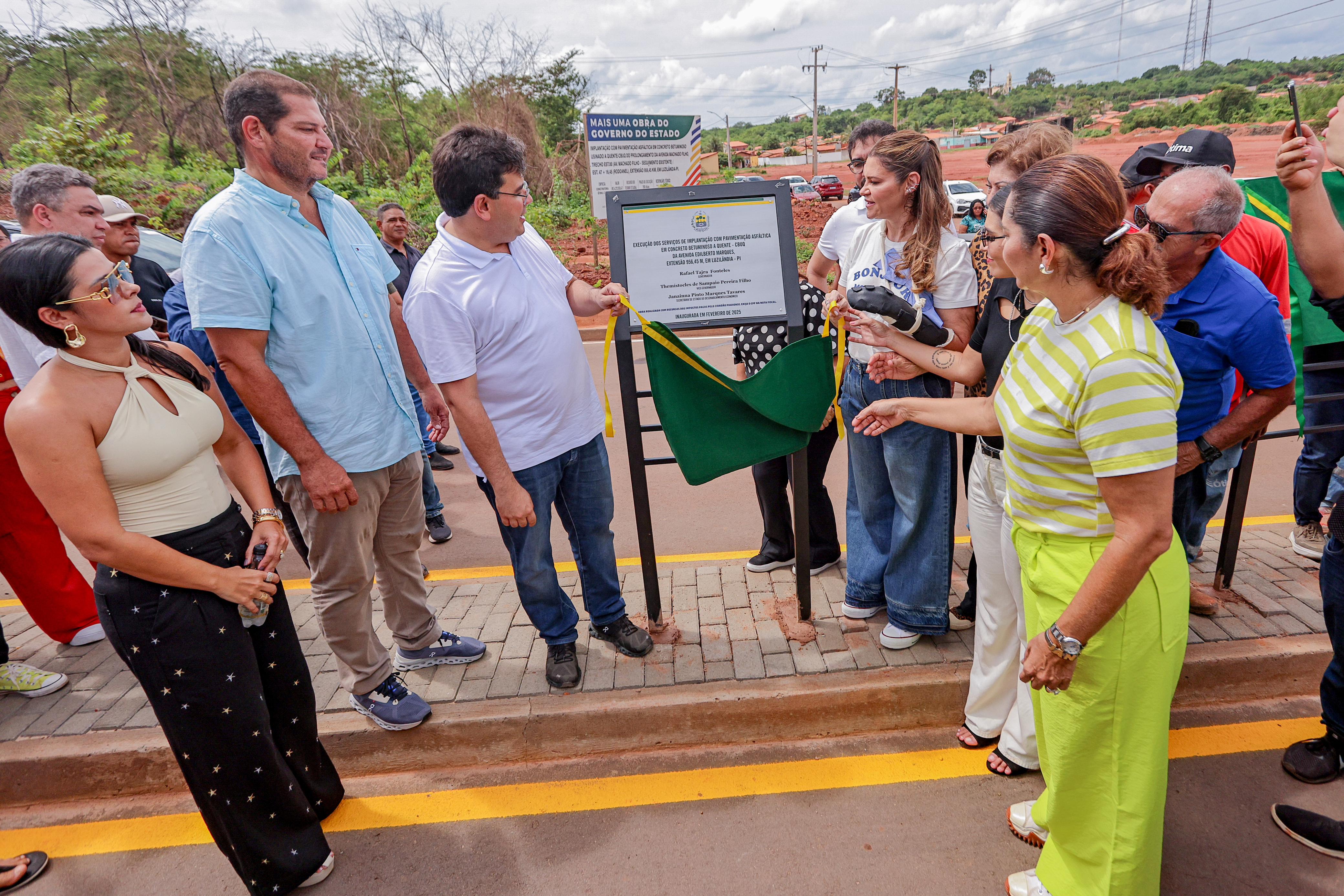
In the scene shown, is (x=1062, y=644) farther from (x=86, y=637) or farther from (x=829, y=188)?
(x=829, y=188)

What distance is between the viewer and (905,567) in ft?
10.2

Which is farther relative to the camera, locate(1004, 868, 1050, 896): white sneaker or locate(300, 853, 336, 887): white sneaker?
locate(300, 853, 336, 887): white sneaker

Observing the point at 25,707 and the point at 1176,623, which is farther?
the point at 25,707

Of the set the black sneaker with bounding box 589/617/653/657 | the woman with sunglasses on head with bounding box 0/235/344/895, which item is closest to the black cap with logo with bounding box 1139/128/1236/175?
the black sneaker with bounding box 589/617/653/657

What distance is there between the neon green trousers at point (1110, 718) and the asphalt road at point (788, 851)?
1.28 feet

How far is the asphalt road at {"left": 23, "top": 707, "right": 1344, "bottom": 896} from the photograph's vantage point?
2289 mm

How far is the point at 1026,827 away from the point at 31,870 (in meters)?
3.40

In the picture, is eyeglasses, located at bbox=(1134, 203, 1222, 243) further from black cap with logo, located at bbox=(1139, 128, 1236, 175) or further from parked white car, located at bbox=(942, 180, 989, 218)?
parked white car, located at bbox=(942, 180, 989, 218)

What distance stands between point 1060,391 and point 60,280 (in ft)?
8.35

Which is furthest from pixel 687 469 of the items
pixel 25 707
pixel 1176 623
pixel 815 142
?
pixel 815 142

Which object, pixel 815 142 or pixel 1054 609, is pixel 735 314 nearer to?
pixel 1054 609

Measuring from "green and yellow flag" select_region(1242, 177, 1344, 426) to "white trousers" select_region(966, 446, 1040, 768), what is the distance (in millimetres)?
1436

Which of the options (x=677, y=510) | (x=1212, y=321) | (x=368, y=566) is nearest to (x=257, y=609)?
(x=368, y=566)

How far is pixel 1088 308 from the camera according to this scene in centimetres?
174
